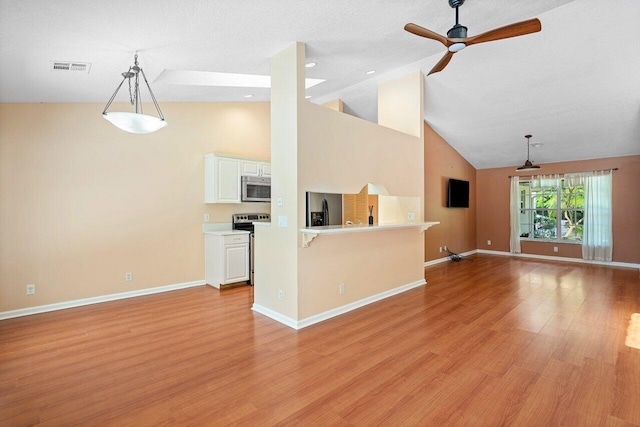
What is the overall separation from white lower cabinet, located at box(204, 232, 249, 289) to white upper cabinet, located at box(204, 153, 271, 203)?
680 mm

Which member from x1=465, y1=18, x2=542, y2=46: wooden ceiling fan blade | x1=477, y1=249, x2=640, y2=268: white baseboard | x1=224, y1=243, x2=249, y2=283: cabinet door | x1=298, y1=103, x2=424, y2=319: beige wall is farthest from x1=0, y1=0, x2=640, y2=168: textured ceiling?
x1=477, y1=249, x2=640, y2=268: white baseboard

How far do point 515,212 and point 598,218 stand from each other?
1.68 m

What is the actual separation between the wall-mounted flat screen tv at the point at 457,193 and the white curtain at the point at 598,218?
255 cm

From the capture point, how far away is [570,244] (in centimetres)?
761

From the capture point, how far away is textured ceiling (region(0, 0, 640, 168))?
255cm

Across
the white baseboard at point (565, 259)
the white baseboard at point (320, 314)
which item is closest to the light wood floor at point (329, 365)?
the white baseboard at point (320, 314)

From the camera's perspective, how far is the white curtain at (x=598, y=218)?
6.94 metres

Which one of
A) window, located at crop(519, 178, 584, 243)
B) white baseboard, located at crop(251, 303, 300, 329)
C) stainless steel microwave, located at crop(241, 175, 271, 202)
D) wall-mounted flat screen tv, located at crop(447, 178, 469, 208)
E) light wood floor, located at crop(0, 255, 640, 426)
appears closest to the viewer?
light wood floor, located at crop(0, 255, 640, 426)

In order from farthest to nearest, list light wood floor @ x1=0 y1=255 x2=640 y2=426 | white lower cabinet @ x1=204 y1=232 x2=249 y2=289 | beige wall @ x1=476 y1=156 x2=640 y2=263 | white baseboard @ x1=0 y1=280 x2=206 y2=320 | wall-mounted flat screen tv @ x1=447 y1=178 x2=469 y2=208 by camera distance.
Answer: wall-mounted flat screen tv @ x1=447 y1=178 x2=469 y2=208 → beige wall @ x1=476 y1=156 x2=640 y2=263 → white lower cabinet @ x1=204 y1=232 x2=249 y2=289 → white baseboard @ x1=0 y1=280 x2=206 y2=320 → light wood floor @ x1=0 y1=255 x2=640 y2=426

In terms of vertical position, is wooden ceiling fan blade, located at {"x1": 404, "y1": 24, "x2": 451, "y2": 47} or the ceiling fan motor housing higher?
the ceiling fan motor housing

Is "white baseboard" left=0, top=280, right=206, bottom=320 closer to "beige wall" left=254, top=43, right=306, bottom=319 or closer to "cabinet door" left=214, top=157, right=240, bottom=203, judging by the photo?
"cabinet door" left=214, top=157, right=240, bottom=203

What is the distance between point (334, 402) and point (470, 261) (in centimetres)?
659

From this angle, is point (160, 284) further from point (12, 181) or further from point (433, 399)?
point (433, 399)

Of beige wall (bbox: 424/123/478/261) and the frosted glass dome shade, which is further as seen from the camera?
beige wall (bbox: 424/123/478/261)
